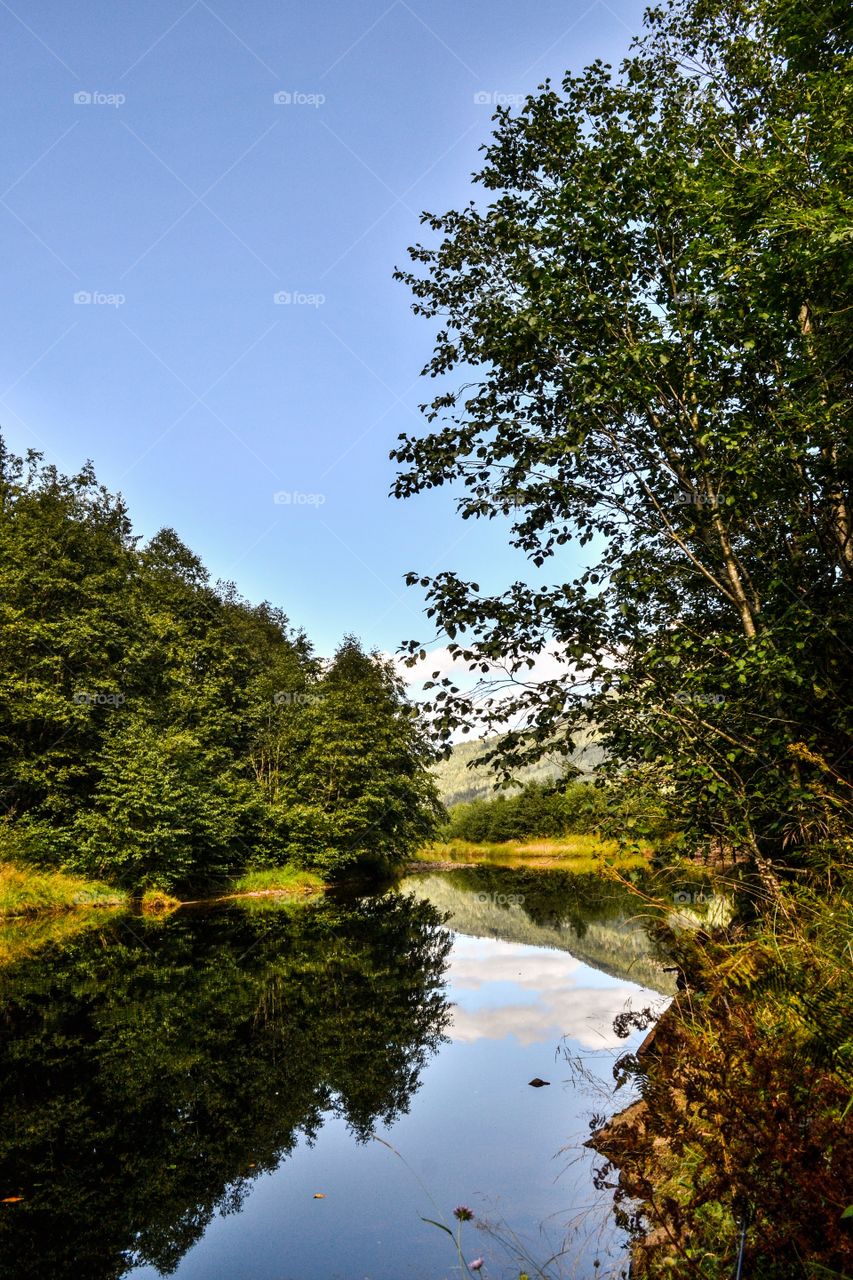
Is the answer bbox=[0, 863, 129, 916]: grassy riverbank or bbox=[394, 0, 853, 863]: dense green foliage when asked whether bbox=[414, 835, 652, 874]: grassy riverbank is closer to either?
bbox=[0, 863, 129, 916]: grassy riverbank

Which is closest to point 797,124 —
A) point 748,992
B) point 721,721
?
point 721,721

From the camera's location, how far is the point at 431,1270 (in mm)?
3857

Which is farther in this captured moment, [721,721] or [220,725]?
[220,725]

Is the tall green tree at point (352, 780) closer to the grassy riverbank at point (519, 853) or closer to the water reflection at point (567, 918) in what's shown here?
the water reflection at point (567, 918)

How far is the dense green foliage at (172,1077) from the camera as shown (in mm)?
4410

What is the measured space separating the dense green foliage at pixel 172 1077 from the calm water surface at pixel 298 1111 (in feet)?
0.08

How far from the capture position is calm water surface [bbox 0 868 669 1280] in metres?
Result: 4.13

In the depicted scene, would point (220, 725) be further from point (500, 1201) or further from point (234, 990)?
point (500, 1201)

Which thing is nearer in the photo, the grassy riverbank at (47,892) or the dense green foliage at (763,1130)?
the dense green foliage at (763,1130)

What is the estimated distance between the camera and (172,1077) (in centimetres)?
690

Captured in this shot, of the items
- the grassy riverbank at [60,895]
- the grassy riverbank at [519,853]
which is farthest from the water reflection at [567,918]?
the grassy riverbank at [519,853]

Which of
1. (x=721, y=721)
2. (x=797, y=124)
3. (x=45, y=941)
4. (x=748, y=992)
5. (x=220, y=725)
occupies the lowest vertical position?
(x=45, y=941)

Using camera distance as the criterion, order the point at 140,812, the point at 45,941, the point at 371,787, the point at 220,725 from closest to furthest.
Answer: the point at 45,941 → the point at 140,812 → the point at 220,725 → the point at 371,787

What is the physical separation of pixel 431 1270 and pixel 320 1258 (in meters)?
0.69
